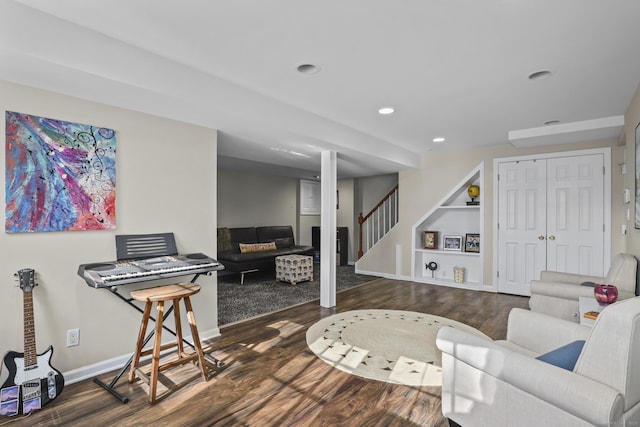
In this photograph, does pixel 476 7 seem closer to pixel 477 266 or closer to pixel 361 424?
pixel 361 424

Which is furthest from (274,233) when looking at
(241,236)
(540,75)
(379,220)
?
(540,75)

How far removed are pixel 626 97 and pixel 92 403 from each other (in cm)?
518

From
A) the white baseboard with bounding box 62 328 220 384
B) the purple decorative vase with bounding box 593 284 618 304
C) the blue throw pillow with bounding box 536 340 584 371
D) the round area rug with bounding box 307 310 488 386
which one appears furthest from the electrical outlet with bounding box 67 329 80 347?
the purple decorative vase with bounding box 593 284 618 304

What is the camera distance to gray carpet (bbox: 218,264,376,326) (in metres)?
4.17

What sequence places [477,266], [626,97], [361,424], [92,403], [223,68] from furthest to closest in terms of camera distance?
[477,266], [626,97], [223,68], [92,403], [361,424]

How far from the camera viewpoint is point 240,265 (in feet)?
19.2

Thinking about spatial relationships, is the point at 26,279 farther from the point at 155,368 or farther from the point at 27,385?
the point at 155,368

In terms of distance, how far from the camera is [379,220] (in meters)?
7.60

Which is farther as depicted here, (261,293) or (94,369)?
(261,293)

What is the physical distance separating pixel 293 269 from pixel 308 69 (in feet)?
12.6

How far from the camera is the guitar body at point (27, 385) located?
1998mm

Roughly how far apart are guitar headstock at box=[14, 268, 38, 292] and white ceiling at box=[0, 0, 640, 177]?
4.07 ft

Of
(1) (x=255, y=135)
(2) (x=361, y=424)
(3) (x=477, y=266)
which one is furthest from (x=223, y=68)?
(3) (x=477, y=266)

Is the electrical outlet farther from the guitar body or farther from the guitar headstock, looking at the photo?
the guitar headstock
